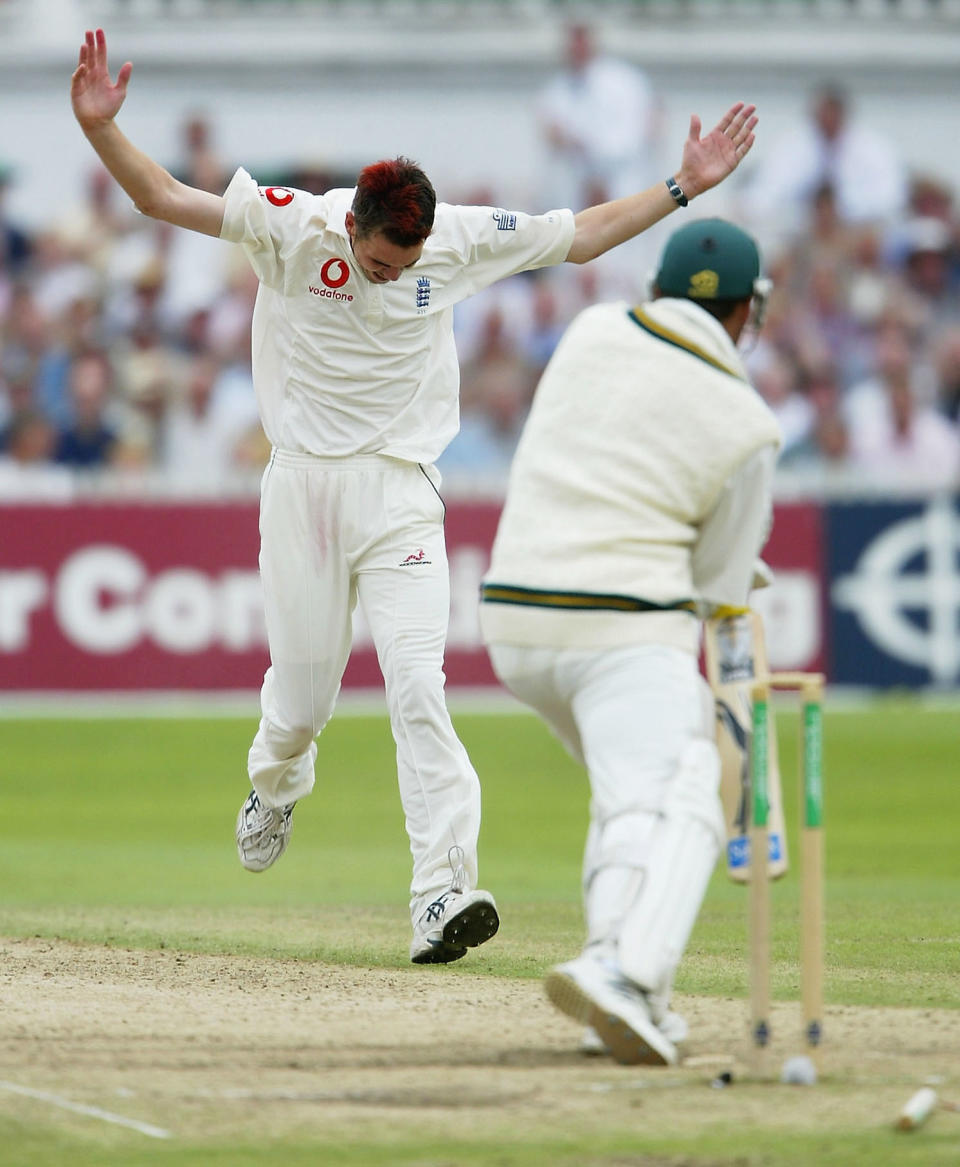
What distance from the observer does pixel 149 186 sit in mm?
6004

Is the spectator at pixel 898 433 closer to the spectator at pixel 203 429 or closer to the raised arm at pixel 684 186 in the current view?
the spectator at pixel 203 429

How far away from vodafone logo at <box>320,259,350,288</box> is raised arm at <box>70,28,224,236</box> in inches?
15.1

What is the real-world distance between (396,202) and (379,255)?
184mm

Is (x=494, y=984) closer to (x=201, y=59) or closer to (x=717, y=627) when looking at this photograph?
(x=717, y=627)

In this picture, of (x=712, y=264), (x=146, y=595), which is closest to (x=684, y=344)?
(x=712, y=264)

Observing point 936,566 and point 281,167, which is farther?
point 281,167

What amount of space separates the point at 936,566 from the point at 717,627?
9.72 meters

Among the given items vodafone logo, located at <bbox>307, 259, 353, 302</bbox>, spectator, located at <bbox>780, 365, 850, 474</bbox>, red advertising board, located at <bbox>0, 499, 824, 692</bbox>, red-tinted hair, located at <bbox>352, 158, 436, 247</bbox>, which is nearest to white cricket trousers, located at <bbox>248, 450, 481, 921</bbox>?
vodafone logo, located at <bbox>307, 259, 353, 302</bbox>

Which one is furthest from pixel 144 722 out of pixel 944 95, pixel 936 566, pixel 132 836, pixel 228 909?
pixel 944 95

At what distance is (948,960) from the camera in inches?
256

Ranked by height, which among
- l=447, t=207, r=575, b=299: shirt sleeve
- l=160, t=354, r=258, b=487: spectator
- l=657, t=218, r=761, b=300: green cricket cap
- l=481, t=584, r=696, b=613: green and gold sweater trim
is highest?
l=447, t=207, r=575, b=299: shirt sleeve

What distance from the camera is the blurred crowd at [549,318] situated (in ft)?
49.8

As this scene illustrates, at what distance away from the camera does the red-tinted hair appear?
238 inches

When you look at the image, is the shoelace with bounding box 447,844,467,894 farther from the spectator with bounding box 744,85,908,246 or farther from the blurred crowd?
the spectator with bounding box 744,85,908,246
